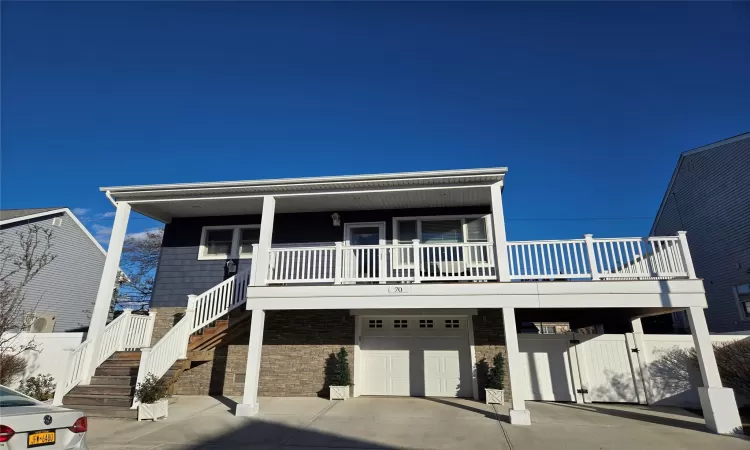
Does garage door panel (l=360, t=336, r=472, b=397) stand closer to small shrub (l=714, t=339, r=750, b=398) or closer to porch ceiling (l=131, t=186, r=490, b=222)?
porch ceiling (l=131, t=186, r=490, b=222)

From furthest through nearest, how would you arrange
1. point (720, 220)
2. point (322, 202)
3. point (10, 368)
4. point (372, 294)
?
point (720, 220)
point (322, 202)
point (10, 368)
point (372, 294)

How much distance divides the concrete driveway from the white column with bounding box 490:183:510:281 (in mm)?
Answer: 2816

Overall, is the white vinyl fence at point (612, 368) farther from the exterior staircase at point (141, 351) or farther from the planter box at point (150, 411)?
the planter box at point (150, 411)

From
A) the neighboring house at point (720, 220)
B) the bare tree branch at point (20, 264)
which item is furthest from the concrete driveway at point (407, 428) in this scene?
the neighboring house at point (720, 220)

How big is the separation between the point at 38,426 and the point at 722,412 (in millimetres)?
9590

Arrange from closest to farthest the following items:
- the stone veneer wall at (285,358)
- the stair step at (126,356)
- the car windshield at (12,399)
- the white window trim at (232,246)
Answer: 1. the car windshield at (12,399)
2. the stair step at (126,356)
3. the stone veneer wall at (285,358)
4. the white window trim at (232,246)


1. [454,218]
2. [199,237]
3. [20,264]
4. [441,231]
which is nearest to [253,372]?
[199,237]

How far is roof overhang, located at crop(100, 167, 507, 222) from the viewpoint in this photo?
830 cm

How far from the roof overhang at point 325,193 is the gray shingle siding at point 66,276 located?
8.91m

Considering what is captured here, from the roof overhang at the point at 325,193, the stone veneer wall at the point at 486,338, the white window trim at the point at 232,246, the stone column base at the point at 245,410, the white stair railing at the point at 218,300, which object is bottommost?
the stone column base at the point at 245,410

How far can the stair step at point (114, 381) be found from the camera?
305 inches

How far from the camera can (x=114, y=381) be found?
7.79 metres

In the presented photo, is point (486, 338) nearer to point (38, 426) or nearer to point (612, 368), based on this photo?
point (612, 368)

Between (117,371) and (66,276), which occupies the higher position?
(66,276)
